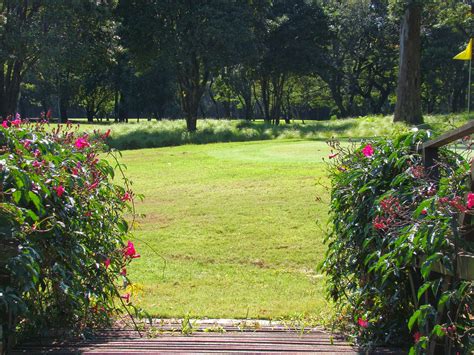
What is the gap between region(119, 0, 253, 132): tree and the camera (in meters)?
33.5

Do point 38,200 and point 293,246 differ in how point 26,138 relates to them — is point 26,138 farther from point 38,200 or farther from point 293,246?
point 293,246

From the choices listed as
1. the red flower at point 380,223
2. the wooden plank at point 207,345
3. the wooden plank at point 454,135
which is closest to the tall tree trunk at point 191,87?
the wooden plank at point 207,345

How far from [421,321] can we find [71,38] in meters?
29.7

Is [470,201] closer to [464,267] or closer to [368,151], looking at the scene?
[464,267]

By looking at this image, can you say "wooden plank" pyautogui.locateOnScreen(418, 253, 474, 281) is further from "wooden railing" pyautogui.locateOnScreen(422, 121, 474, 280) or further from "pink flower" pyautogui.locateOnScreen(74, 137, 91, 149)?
"pink flower" pyautogui.locateOnScreen(74, 137, 91, 149)

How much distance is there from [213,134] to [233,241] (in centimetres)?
2342

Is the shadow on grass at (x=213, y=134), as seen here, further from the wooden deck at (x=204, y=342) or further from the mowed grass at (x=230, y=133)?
the wooden deck at (x=204, y=342)

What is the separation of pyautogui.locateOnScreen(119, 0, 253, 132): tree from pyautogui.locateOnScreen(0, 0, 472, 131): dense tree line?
0.20 ft

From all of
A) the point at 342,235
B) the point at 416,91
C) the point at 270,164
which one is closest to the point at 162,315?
the point at 342,235

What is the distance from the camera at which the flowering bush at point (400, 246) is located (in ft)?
9.91

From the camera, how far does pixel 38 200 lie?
11.3 feet

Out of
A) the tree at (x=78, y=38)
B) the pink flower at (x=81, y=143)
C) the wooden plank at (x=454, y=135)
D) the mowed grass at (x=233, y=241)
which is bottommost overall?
the mowed grass at (x=233, y=241)

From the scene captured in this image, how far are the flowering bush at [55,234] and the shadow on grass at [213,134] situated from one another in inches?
955

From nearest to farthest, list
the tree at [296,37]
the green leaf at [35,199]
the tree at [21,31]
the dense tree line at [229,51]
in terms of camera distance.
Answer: the green leaf at [35,199], the tree at [21,31], the dense tree line at [229,51], the tree at [296,37]
